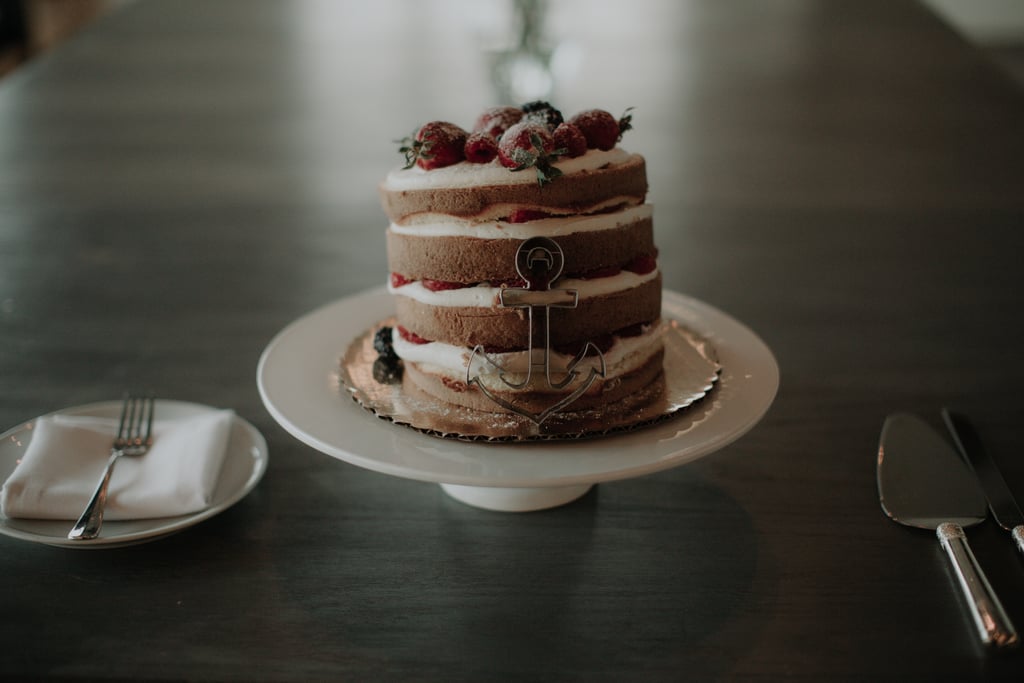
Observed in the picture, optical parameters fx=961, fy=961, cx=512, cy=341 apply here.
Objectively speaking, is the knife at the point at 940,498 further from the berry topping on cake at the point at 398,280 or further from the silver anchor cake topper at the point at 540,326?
the berry topping on cake at the point at 398,280

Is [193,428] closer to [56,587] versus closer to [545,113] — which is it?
[56,587]

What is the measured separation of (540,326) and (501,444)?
0.15 meters

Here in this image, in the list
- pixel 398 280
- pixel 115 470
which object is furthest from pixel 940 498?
pixel 115 470

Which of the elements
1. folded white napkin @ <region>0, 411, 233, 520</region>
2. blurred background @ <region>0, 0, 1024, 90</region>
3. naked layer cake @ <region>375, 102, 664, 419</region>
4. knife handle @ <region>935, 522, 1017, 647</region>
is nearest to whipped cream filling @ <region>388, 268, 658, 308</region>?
naked layer cake @ <region>375, 102, 664, 419</region>

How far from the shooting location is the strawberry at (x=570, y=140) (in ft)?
3.65

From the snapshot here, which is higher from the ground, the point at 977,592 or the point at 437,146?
the point at 437,146

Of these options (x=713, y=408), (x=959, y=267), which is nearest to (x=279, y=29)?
(x=959, y=267)

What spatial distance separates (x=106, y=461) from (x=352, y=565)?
37 centimetres

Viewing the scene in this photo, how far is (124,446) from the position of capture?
120 centimetres

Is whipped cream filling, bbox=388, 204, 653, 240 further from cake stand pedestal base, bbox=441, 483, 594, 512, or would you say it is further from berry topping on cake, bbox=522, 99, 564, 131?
cake stand pedestal base, bbox=441, 483, 594, 512

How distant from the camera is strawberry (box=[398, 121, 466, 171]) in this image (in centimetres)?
113

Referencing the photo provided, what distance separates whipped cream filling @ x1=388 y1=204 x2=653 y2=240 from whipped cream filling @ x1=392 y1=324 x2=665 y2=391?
14 centimetres

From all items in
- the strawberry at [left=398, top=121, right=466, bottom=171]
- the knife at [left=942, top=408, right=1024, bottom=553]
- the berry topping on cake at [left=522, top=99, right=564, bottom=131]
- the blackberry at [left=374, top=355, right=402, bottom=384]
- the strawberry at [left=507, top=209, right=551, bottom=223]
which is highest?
the berry topping on cake at [left=522, top=99, right=564, bottom=131]

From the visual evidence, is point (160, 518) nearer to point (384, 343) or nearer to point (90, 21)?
point (384, 343)
